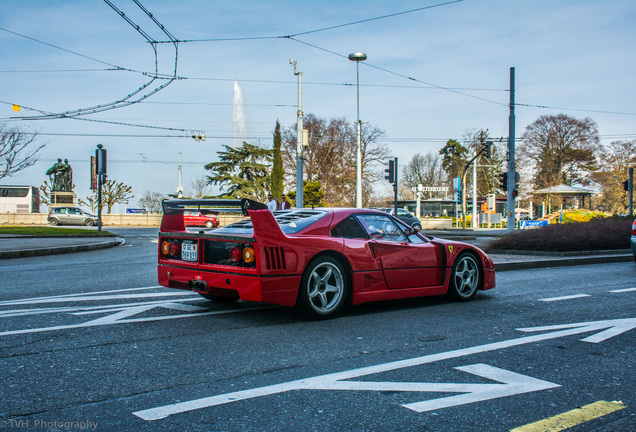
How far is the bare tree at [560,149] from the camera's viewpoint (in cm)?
6031

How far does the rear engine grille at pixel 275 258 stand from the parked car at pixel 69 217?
44547 millimetres

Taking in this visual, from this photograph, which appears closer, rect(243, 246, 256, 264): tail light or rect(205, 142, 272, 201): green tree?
rect(243, 246, 256, 264): tail light

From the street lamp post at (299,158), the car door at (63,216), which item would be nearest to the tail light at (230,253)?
the street lamp post at (299,158)

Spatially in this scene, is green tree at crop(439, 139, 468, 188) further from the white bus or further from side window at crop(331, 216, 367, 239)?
side window at crop(331, 216, 367, 239)

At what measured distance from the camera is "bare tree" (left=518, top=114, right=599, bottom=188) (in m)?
60.3

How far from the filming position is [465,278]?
24.3 ft

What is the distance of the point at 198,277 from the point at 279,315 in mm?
944

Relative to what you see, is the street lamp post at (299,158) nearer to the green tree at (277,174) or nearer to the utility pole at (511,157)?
the utility pole at (511,157)

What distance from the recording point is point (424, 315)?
20.5 ft

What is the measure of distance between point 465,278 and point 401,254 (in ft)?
4.34

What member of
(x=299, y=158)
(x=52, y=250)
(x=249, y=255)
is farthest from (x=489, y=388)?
(x=299, y=158)

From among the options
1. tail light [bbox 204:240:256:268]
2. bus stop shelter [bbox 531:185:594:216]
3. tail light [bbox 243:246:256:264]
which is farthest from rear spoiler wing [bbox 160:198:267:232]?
bus stop shelter [bbox 531:185:594:216]

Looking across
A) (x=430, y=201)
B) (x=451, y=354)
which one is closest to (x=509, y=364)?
(x=451, y=354)

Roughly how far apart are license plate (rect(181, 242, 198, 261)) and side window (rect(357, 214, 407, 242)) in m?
1.88
